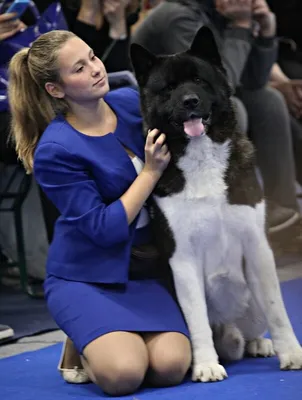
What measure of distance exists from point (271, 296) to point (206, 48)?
708mm

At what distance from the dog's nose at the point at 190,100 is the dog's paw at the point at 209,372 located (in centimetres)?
70

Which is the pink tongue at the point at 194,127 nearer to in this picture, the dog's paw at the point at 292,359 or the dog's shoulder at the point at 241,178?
the dog's shoulder at the point at 241,178

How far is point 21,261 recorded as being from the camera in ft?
11.9

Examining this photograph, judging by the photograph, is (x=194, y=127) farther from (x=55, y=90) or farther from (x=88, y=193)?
(x=55, y=90)

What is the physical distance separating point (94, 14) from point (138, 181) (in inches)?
75.0

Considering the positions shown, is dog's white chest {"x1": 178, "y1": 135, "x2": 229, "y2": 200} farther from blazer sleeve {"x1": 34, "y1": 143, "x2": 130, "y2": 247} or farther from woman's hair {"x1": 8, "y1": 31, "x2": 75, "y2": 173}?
woman's hair {"x1": 8, "y1": 31, "x2": 75, "y2": 173}

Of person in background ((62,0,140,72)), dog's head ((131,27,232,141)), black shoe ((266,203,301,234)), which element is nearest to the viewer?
dog's head ((131,27,232,141))

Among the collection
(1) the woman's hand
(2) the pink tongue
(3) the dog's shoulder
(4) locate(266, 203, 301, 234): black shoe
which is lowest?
(4) locate(266, 203, 301, 234): black shoe

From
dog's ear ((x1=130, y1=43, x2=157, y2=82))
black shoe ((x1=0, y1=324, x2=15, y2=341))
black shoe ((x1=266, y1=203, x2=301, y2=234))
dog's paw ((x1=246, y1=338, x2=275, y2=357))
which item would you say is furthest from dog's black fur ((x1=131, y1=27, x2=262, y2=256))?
black shoe ((x1=266, y1=203, x2=301, y2=234))

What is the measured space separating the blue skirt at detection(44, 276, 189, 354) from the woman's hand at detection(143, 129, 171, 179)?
371 mm

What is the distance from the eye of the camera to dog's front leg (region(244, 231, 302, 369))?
2.13 meters

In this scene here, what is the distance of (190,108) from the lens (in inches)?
81.4

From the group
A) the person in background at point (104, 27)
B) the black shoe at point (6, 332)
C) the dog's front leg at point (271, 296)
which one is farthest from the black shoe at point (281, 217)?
the dog's front leg at point (271, 296)

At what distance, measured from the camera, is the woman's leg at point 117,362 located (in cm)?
210
